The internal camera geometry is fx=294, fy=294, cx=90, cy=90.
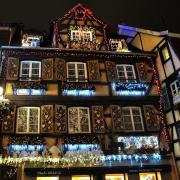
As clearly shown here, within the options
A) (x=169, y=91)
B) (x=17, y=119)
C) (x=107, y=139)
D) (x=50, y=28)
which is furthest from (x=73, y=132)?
(x=50, y=28)

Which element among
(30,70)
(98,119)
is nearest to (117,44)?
(98,119)

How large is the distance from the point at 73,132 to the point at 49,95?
2.31 metres

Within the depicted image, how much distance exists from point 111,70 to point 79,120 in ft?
11.7

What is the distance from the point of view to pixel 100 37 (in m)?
18.0

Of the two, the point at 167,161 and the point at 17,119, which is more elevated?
the point at 17,119

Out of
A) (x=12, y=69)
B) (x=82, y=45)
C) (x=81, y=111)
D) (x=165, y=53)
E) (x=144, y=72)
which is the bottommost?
(x=81, y=111)

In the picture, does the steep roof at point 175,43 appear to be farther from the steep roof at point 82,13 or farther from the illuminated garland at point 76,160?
the illuminated garland at point 76,160

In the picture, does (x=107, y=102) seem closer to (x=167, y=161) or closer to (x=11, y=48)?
(x=167, y=161)

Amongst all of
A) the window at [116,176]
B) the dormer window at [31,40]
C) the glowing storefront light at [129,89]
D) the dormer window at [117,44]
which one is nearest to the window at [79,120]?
the glowing storefront light at [129,89]

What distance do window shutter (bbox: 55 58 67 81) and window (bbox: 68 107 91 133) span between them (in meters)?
1.80

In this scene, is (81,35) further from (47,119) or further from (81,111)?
(47,119)

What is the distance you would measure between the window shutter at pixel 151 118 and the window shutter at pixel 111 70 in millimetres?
2328

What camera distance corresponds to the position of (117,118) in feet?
49.9

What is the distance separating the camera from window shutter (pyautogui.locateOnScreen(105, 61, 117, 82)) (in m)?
16.3
